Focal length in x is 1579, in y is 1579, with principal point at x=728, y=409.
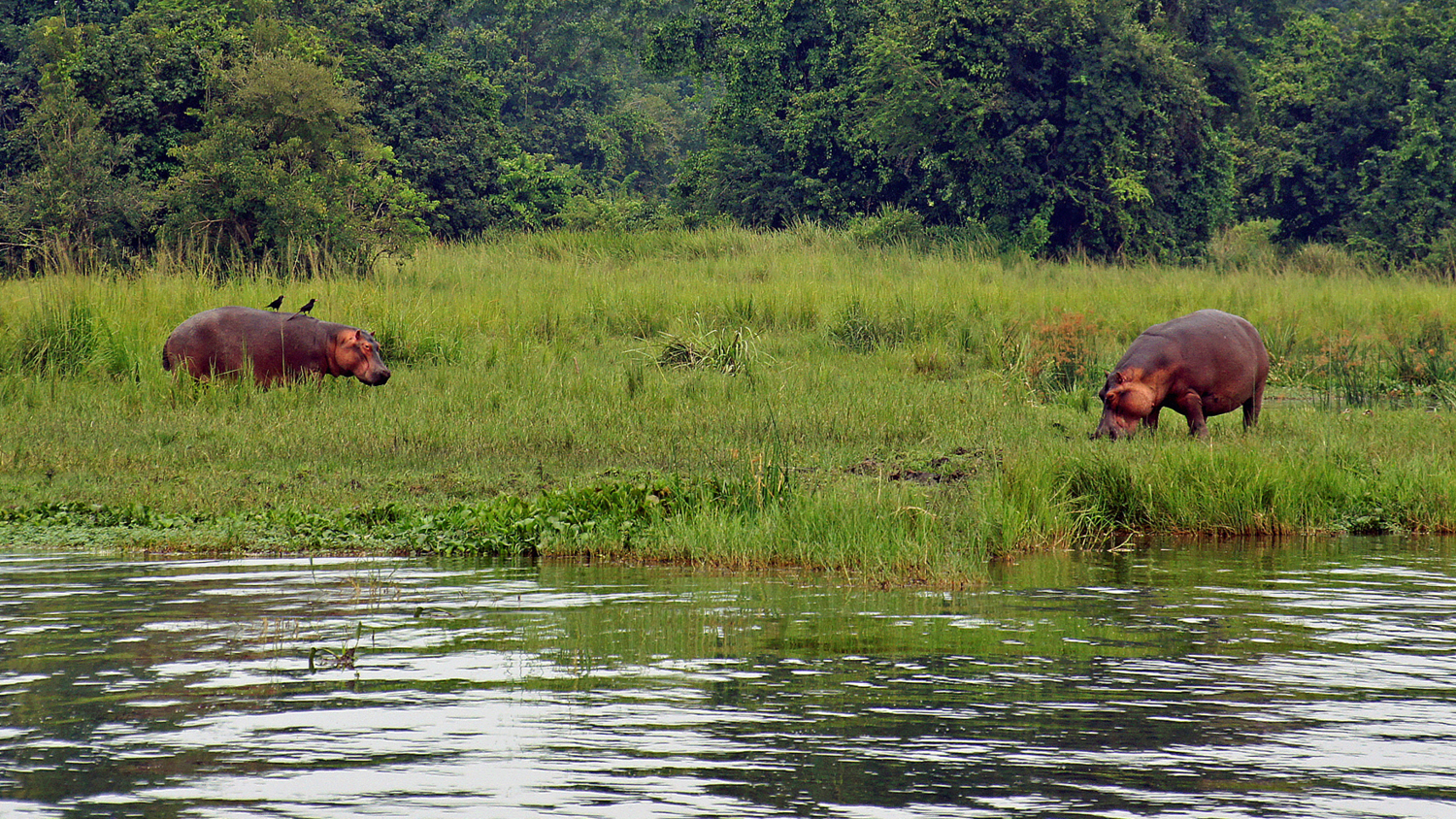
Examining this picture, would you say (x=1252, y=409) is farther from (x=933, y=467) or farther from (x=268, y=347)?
(x=268, y=347)

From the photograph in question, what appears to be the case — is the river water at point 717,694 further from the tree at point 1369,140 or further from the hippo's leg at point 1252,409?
the tree at point 1369,140

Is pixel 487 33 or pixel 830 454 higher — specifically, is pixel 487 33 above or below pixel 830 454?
above

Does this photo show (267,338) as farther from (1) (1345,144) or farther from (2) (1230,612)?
(1) (1345,144)

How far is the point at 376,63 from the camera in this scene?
101ft

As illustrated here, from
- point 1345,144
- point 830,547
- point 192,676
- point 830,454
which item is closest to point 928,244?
point 1345,144

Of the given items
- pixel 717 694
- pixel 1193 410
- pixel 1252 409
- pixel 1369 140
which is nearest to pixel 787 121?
pixel 1369 140

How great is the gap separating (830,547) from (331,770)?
12.5 feet

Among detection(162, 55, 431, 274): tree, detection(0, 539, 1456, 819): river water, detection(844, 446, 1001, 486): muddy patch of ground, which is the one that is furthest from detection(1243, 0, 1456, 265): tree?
detection(0, 539, 1456, 819): river water

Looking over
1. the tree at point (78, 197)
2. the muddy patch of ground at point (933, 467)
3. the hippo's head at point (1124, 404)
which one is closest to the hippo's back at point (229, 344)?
the muddy patch of ground at point (933, 467)

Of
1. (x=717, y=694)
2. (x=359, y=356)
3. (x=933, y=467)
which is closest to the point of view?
(x=717, y=694)

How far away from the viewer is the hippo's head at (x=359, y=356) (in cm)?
1387

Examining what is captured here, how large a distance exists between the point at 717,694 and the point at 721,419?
7.63 metres

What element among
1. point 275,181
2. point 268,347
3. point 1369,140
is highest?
point 1369,140

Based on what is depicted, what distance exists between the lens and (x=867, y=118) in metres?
30.0
